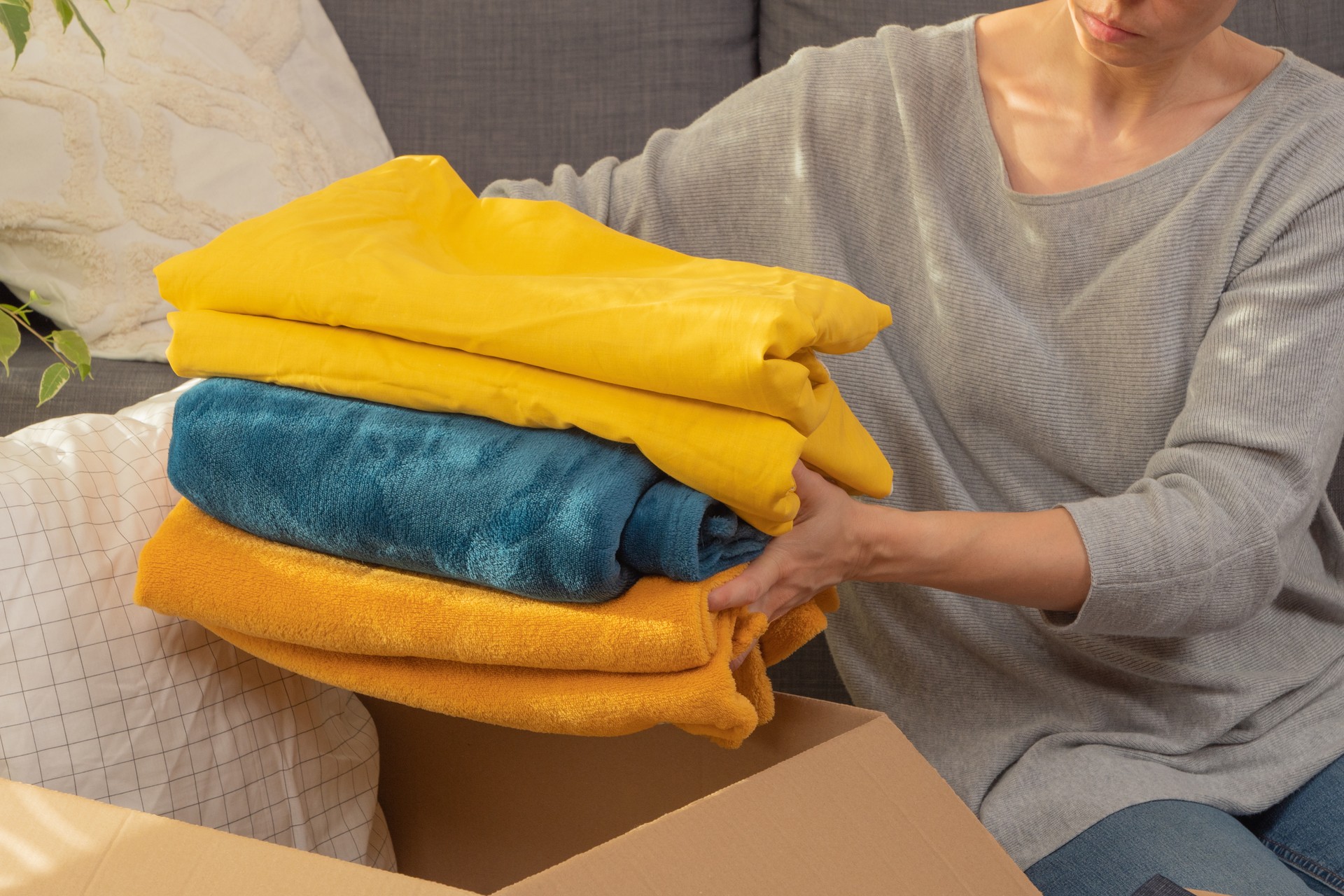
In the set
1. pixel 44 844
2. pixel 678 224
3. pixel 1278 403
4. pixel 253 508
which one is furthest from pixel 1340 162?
pixel 44 844

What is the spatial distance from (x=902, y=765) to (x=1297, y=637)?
53 centimetres

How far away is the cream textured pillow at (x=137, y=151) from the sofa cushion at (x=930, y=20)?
55 centimetres

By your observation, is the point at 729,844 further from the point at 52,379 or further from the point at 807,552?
the point at 52,379

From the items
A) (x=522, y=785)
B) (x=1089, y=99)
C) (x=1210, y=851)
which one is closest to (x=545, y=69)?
(x=1089, y=99)

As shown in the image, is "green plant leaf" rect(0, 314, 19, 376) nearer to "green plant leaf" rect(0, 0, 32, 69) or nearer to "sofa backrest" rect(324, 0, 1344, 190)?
"green plant leaf" rect(0, 0, 32, 69)

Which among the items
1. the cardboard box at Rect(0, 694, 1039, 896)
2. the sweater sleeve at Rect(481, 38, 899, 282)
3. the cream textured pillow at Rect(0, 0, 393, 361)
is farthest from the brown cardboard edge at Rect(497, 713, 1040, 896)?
the cream textured pillow at Rect(0, 0, 393, 361)

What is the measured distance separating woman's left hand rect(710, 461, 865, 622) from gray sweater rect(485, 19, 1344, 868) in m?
0.19

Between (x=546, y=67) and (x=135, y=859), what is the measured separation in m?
1.10

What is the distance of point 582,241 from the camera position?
2.07 ft

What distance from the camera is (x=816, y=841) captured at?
17.8 inches

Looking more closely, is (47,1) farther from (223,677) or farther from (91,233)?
(223,677)

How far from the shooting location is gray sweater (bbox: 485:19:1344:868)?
0.71 m

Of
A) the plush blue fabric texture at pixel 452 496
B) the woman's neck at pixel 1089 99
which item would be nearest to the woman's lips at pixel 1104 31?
the woman's neck at pixel 1089 99

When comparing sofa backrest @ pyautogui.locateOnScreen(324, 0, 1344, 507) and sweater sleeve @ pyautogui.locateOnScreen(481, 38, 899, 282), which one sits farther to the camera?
sofa backrest @ pyautogui.locateOnScreen(324, 0, 1344, 507)
